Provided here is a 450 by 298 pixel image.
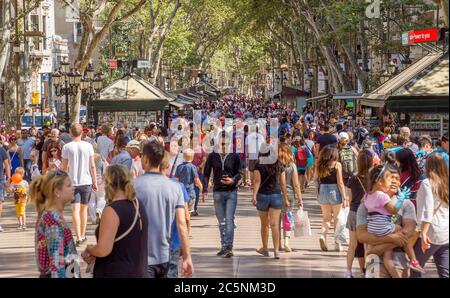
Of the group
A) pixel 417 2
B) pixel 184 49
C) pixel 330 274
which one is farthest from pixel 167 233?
pixel 184 49

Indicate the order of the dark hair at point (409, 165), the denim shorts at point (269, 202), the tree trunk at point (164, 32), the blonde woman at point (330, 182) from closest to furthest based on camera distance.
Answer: the dark hair at point (409, 165) → the denim shorts at point (269, 202) → the blonde woman at point (330, 182) → the tree trunk at point (164, 32)

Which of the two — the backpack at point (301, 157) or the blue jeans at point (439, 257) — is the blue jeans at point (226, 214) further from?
the backpack at point (301, 157)

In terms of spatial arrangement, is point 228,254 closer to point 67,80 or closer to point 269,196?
point 269,196

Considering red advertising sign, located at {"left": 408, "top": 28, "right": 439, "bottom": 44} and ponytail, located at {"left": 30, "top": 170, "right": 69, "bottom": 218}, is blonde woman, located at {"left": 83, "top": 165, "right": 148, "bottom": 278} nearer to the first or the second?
ponytail, located at {"left": 30, "top": 170, "right": 69, "bottom": 218}

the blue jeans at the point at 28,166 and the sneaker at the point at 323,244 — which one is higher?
the blue jeans at the point at 28,166

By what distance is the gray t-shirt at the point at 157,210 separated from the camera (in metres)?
7.93

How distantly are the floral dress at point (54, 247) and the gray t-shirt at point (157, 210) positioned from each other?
32.9 inches

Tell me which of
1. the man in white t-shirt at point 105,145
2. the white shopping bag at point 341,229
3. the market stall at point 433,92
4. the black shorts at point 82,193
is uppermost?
the market stall at point 433,92

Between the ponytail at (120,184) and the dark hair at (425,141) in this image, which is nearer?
the ponytail at (120,184)

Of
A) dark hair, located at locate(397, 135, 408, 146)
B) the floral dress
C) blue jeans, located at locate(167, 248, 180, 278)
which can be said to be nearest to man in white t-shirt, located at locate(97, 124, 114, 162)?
dark hair, located at locate(397, 135, 408, 146)

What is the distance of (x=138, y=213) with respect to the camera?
289 inches

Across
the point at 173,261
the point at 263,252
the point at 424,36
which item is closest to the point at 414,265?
the point at 173,261

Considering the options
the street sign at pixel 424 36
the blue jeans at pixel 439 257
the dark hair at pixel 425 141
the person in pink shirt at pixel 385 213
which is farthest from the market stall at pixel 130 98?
the blue jeans at pixel 439 257

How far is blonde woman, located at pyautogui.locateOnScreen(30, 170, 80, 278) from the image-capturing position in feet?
23.5
